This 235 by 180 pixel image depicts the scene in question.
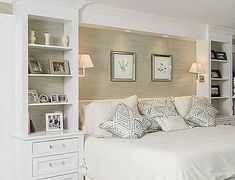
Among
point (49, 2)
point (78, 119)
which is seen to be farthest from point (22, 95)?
point (49, 2)

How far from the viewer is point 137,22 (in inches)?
169

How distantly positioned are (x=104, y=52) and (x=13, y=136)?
1.72 metres

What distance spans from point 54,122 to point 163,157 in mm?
1445

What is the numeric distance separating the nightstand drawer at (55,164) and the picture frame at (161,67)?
203cm

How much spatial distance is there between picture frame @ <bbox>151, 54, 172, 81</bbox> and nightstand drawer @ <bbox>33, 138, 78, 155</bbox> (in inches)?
76.9

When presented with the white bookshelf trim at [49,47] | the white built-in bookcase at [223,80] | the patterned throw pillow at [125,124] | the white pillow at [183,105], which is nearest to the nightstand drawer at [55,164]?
the patterned throw pillow at [125,124]

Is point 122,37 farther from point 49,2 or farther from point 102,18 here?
point 49,2

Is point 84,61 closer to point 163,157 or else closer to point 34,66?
point 34,66

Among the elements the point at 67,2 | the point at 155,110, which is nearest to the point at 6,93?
the point at 67,2

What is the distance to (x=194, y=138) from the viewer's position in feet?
11.4

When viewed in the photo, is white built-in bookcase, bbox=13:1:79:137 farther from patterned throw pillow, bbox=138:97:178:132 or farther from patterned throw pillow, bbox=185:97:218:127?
patterned throw pillow, bbox=185:97:218:127

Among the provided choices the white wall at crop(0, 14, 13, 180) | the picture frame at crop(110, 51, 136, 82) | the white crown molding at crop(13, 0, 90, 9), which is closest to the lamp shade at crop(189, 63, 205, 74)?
the picture frame at crop(110, 51, 136, 82)

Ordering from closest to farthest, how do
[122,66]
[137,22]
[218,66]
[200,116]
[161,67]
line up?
[137,22] → [200,116] → [122,66] → [161,67] → [218,66]

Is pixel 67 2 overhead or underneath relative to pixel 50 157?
overhead
